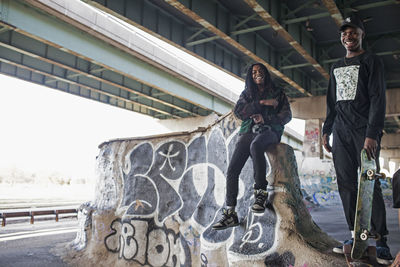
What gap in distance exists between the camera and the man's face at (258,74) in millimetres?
4617

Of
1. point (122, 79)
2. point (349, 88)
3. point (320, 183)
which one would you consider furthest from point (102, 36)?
point (320, 183)

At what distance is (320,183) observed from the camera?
2433cm

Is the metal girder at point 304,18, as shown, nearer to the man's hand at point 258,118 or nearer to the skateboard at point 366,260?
the man's hand at point 258,118

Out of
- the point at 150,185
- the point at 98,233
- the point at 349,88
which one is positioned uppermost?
the point at 349,88

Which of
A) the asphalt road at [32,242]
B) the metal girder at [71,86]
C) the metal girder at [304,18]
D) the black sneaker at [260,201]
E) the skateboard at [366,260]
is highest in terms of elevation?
the metal girder at [304,18]

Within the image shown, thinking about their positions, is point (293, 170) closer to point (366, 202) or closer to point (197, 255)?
point (366, 202)

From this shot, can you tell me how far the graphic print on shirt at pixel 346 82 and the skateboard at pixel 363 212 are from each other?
2.78 feet

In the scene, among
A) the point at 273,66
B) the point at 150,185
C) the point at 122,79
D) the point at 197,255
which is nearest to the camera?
the point at 197,255

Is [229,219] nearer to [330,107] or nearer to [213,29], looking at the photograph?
[330,107]

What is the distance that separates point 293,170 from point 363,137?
1462 millimetres

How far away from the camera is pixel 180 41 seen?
14625 mm

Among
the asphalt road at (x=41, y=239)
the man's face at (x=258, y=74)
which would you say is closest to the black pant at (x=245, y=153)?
the man's face at (x=258, y=74)

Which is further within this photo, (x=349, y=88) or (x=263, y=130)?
(x=263, y=130)

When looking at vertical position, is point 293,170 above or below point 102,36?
below
